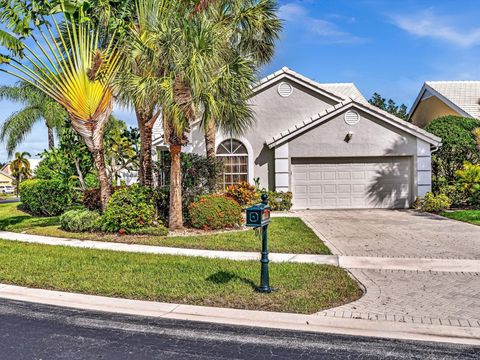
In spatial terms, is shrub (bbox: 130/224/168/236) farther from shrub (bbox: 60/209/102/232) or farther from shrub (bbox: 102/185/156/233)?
shrub (bbox: 60/209/102/232)

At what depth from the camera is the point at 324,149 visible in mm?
18234

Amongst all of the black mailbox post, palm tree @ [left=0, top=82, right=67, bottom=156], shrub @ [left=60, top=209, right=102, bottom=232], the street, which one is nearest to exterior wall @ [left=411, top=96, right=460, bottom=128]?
shrub @ [left=60, top=209, right=102, bottom=232]

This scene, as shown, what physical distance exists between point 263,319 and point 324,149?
1351 centimetres

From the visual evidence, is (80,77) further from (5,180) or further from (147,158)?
(5,180)

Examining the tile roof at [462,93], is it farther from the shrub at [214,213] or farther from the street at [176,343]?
the street at [176,343]

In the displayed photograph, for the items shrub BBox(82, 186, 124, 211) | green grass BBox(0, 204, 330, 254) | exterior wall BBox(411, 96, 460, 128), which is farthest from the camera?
exterior wall BBox(411, 96, 460, 128)

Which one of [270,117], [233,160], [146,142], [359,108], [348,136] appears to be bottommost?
[233,160]

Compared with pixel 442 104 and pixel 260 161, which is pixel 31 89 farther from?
pixel 442 104

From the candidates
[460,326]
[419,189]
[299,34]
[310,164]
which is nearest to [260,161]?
[310,164]

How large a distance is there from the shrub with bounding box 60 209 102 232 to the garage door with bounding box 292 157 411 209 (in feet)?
29.6

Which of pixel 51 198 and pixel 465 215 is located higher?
pixel 51 198

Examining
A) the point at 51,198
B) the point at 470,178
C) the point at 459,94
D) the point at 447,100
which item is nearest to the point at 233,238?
the point at 51,198

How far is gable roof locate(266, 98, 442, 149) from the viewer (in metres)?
17.7

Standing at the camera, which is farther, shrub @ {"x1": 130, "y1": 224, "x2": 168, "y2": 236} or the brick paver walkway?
shrub @ {"x1": 130, "y1": 224, "x2": 168, "y2": 236}
